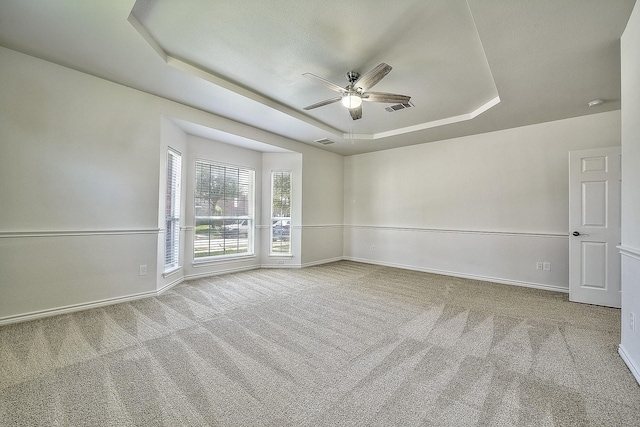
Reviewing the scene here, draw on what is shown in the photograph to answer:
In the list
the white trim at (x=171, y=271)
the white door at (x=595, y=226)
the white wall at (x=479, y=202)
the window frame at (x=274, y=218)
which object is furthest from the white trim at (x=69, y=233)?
the white door at (x=595, y=226)

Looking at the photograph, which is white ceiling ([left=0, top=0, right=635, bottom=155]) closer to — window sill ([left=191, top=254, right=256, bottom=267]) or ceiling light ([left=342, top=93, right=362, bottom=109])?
ceiling light ([left=342, top=93, right=362, bottom=109])

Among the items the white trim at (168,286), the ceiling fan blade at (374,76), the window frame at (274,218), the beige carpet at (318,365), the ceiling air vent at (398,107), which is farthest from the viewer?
the window frame at (274,218)

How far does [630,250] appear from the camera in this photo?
1970 mm

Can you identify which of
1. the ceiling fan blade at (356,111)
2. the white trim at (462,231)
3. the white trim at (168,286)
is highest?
the ceiling fan blade at (356,111)

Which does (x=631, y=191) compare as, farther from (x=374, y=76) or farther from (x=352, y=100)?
(x=352, y=100)

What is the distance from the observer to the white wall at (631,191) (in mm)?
1892

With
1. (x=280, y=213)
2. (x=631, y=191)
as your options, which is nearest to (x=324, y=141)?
(x=280, y=213)

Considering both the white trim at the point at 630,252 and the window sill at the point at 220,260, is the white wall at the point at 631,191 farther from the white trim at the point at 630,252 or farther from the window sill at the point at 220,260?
the window sill at the point at 220,260

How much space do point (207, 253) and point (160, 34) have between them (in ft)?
11.4

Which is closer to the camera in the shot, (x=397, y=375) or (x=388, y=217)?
(x=397, y=375)

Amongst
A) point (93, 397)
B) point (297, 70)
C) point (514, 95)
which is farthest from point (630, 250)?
point (93, 397)

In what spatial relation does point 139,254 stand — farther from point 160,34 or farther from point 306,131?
point 306,131

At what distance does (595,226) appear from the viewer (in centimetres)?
347

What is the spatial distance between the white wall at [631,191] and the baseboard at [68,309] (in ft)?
16.2
